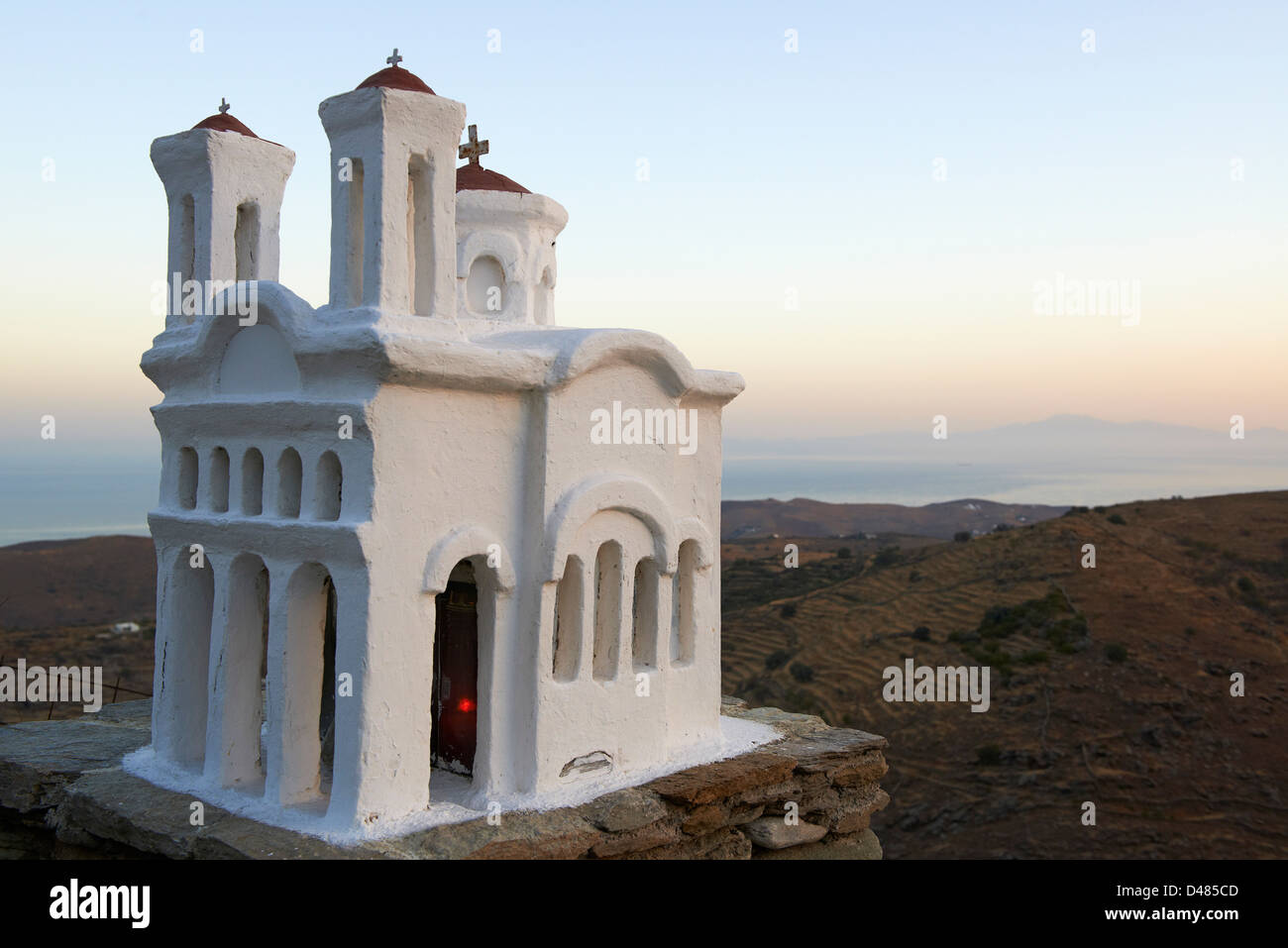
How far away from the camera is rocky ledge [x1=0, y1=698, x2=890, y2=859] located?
857 centimetres

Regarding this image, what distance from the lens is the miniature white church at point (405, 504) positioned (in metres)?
8.66

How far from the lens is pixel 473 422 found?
9.19 metres

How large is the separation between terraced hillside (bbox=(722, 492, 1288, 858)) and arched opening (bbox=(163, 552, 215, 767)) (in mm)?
12656

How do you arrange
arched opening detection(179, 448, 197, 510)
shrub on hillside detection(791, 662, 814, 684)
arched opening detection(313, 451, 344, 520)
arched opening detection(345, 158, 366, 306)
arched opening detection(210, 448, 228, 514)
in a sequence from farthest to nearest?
1. shrub on hillside detection(791, 662, 814, 684)
2. arched opening detection(179, 448, 197, 510)
3. arched opening detection(210, 448, 228, 514)
4. arched opening detection(345, 158, 366, 306)
5. arched opening detection(313, 451, 344, 520)

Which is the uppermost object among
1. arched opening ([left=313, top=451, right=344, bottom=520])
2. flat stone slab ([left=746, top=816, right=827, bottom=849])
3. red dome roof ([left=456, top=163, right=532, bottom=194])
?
red dome roof ([left=456, top=163, right=532, bottom=194])

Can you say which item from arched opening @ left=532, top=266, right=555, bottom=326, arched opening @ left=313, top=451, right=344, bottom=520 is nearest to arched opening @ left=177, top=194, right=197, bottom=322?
arched opening @ left=313, top=451, right=344, bottom=520

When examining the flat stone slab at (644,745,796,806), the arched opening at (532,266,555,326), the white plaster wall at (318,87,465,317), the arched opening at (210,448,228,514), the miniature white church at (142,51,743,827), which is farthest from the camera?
the arched opening at (532,266,555,326)

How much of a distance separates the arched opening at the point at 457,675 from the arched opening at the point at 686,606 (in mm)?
2040

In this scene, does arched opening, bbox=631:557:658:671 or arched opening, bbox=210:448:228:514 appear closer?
arched opening, bbox=210:448:228:514

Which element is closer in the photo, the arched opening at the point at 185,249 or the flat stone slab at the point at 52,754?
the flat stone slab at the point at 52,754

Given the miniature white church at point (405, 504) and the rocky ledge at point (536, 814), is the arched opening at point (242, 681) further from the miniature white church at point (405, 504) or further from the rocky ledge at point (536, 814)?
the rocky ledge at point (536, 814)

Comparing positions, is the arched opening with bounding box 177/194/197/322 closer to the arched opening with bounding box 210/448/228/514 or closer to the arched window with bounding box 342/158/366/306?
the arched opening with bounding box 210/448/228/514

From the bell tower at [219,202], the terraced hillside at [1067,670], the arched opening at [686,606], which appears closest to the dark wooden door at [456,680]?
the arched opening at [686,606]
